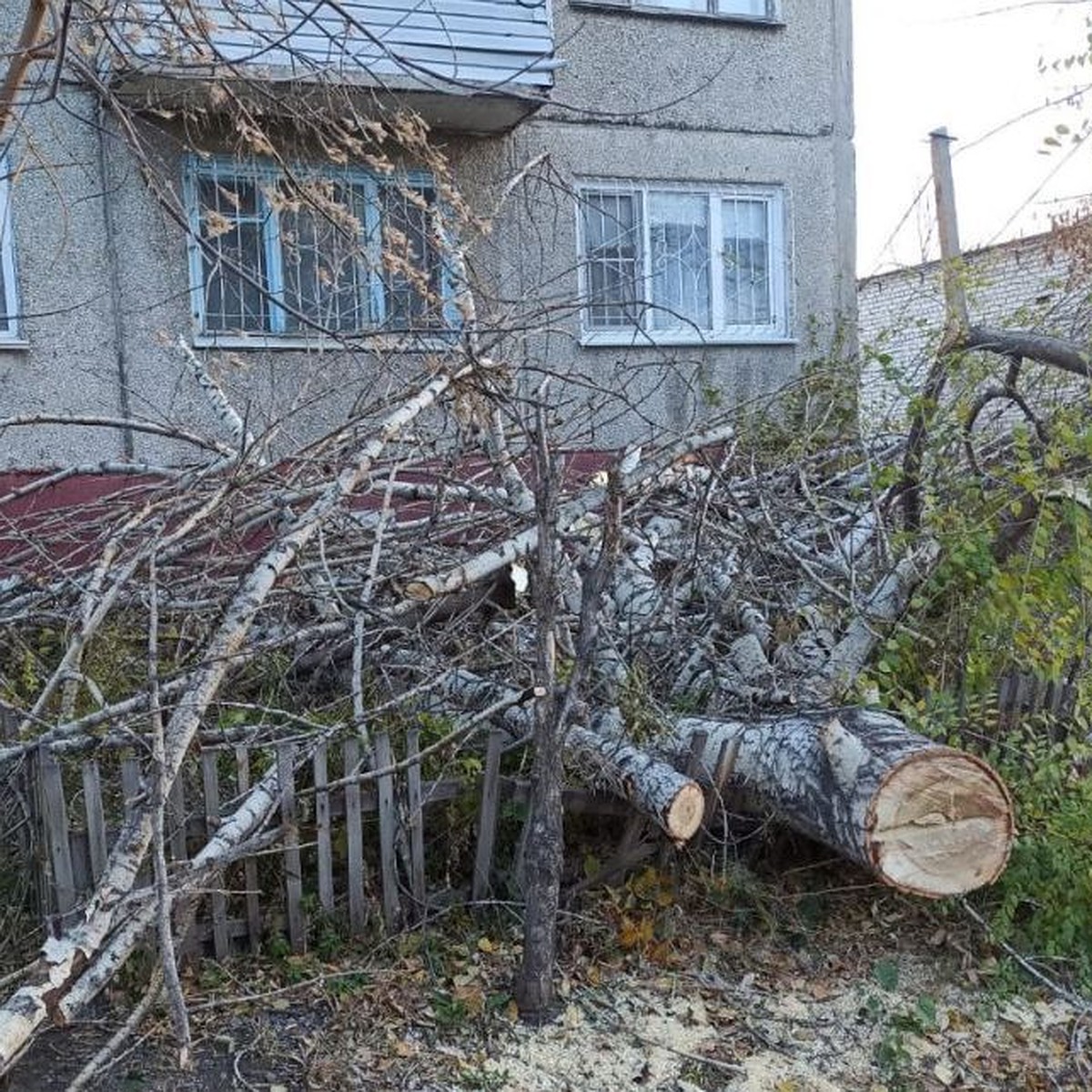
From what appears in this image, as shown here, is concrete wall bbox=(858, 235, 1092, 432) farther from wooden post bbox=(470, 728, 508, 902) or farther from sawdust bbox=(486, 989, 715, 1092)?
sawdust bbox=(486, 989, 715, 1092)

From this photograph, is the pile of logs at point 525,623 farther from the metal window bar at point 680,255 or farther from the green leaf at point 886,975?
the metal window bar at point 680,255

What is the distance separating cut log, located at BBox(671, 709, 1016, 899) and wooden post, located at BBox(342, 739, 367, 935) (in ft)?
4.82

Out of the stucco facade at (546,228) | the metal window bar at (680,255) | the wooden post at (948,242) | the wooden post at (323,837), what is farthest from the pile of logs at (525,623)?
→ the metal window bar at (680,255)

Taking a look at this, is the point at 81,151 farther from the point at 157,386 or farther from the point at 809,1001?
the point at 809,1001

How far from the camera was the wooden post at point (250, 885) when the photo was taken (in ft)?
12.1

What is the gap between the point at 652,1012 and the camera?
11.8 feet

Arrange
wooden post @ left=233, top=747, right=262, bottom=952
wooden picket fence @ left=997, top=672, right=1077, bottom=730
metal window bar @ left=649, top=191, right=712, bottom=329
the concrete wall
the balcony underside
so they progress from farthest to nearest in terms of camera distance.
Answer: metal window bar @ left=649, top=191, right=712, bottom=329 → the balcony underside → the concrete wall → wooden picket fence @ left=997, top=672, right=1077, bottom=730 → wooden post @ left=233, top=747, right=262, bottom=952

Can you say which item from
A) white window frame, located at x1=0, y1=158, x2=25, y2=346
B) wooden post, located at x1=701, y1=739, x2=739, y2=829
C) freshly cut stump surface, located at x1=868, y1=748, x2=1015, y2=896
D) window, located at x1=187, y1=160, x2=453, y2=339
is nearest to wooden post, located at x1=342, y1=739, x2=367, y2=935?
wooden post, located at x1=701, y1=739, x2=739, y2=829

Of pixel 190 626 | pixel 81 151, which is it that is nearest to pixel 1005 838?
pixel 190 626

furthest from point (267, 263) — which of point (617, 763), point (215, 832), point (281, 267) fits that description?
point (617, 763)

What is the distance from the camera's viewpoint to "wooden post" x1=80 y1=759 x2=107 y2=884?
348 cm

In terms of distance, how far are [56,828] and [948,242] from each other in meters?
12.9

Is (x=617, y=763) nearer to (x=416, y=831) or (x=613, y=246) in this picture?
(x=416, y=831)

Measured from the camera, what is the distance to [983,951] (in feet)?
13.3
